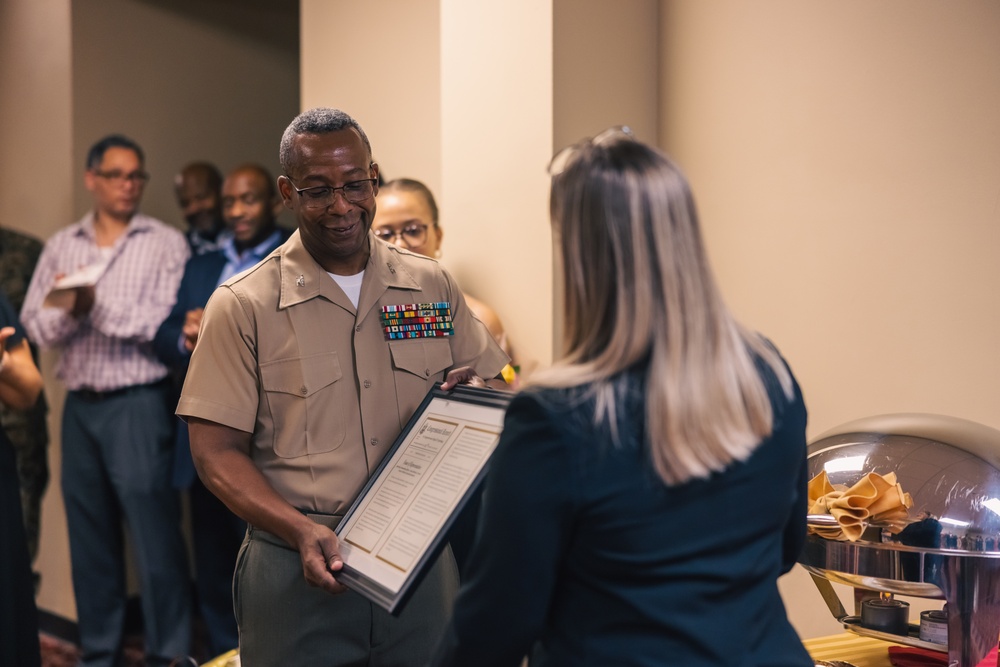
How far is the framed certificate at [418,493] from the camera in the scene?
5.02 ft

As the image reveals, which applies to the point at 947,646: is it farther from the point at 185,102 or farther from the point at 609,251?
the point at 185,102

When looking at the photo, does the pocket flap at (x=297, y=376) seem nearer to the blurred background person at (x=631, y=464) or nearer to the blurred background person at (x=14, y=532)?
the blurred background person at (x=631, y=464)

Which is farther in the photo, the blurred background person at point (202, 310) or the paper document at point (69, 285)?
the blurred background person at point (202, 310)

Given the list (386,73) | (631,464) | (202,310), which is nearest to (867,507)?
(631,464)

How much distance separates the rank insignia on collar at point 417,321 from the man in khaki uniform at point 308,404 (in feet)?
0.08

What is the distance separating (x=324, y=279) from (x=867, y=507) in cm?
109

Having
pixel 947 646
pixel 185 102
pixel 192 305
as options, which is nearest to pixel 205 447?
pixel 947 646

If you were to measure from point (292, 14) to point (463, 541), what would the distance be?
409 cm

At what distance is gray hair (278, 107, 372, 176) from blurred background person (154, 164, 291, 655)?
2.08 m

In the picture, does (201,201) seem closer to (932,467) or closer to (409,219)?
(409,219)

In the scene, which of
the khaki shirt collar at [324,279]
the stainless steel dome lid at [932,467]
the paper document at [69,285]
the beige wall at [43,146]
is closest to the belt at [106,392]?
the paper document at [69,285]

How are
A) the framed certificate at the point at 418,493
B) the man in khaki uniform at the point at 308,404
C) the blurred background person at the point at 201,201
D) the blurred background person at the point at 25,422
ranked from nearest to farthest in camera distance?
the framed certificate at the point at 418,493 → the man in khaki uniform at the point at 308,404 → the blurred background person at the point at 25,422 → the blurred background person at the point at 201,201

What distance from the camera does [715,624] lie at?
1151mm

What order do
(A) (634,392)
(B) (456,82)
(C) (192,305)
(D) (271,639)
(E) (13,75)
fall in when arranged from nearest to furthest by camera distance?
(A) (634,392)
(D) (271,639)
(B) (456,82)
(C) (192,305)
(E) (13,75)
